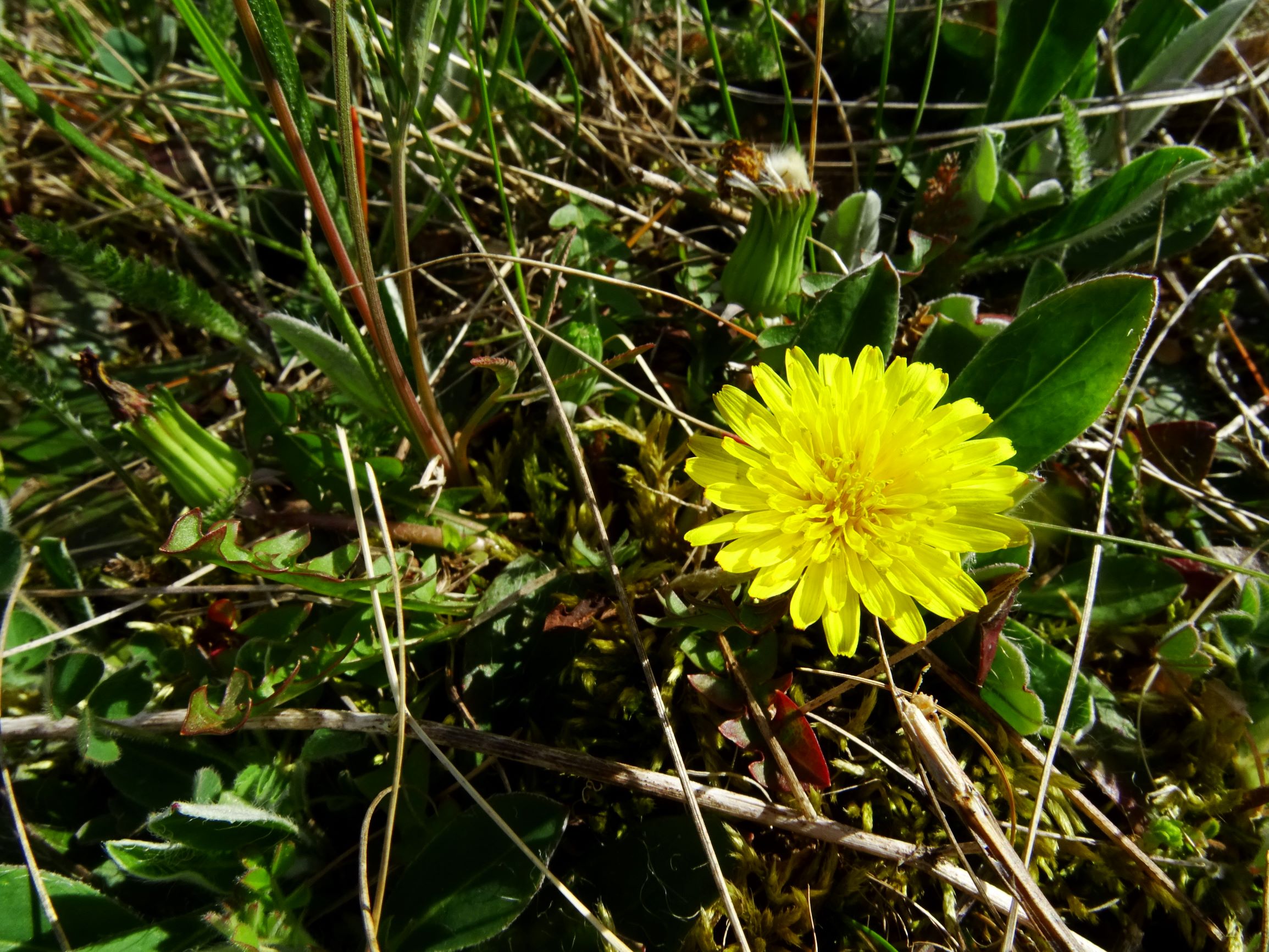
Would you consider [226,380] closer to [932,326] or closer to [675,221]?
[675,221]

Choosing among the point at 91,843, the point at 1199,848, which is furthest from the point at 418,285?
the point at 1199,848

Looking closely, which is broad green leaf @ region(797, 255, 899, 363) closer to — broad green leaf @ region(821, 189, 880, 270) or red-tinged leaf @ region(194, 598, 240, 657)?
broad green leaf @ region(821, 189, 880, 270)

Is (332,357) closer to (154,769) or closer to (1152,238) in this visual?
(154,769)

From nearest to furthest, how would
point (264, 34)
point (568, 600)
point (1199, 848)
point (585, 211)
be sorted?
point (264, 34), point (1199, 848), point (568, 600), point (585, 211)

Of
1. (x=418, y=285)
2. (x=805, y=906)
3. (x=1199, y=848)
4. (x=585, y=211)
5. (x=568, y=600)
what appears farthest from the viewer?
(x=418, y=285)

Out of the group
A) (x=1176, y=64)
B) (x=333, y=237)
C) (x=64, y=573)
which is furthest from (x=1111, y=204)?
(x=64, y=573)

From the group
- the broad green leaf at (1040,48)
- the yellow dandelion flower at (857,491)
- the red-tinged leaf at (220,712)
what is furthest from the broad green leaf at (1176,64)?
the red-tinged leaf at (220,712)

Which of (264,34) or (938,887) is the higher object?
(264,34)
